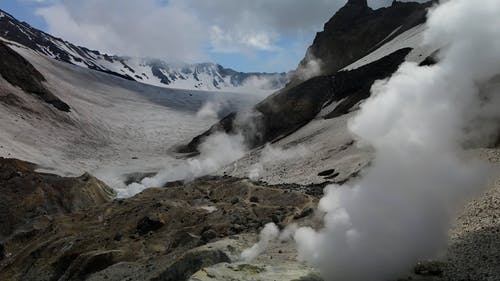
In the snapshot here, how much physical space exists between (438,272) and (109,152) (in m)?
86.1

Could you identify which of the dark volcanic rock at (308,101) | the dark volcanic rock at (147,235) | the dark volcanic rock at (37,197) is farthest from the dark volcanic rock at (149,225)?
the dark volcanic rock at (308,101)

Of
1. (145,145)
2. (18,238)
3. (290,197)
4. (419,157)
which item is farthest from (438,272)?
(145,145)

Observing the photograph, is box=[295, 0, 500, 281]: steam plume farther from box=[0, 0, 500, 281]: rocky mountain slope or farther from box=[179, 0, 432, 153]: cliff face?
box=[179, 0, 432, 153]: cliff face

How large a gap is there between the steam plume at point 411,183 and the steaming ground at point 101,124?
57.7 meters

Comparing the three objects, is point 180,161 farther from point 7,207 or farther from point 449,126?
point 449,126

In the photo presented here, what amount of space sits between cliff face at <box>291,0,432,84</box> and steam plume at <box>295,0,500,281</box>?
6791 centimetres

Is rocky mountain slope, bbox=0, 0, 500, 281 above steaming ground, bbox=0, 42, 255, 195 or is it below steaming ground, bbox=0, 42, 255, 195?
below

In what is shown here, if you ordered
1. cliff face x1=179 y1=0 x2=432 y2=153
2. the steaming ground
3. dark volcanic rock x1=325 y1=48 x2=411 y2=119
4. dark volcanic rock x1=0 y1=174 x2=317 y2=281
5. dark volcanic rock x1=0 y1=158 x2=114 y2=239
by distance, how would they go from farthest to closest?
the steaming ground < cliff face x1=179 y1=0 x2=432 y2=153 < dark volcanic rock x1=325 y1=48 x2=411 y2=119 < dark volcanic rock x1=0 y1=158 x2=114 y2=239 < dark volcanic rock x1=0 y1=174 x2=317 y2=281

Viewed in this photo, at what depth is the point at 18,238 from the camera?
40.1m

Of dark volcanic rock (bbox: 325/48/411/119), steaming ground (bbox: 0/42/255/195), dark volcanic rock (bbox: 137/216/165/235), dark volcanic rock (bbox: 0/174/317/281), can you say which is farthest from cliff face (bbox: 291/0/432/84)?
dark volcanic rock (bbox: 137/216/165/235)

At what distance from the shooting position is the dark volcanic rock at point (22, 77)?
102 m

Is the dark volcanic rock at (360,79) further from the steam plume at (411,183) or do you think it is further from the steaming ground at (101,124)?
the steam plume at (411,183)

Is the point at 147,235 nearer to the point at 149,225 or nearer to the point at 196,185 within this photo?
the point at 149,225

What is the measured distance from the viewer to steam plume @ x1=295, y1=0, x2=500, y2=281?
47.4ft
